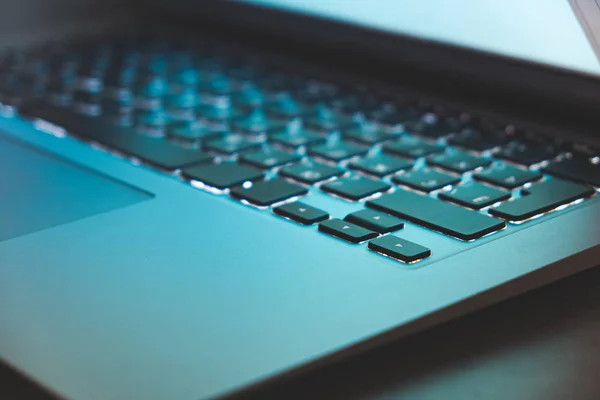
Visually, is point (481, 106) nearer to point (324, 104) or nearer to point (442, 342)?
point (324, 104)

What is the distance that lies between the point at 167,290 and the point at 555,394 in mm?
184

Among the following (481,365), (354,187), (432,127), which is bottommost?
(481,365)

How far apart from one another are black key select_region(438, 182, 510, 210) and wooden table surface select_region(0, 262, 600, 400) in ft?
0.24

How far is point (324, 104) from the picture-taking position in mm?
741

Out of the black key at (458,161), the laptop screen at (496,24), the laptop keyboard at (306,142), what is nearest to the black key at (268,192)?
the laptop keyboard at (306,142)

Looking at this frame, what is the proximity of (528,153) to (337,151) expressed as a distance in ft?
0.45

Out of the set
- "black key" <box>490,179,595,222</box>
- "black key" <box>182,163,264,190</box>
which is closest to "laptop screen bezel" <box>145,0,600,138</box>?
"black key" <box>490,179,595,222</box>

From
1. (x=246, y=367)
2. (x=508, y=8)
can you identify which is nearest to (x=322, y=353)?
(x=246, y=367)

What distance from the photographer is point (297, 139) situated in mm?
632

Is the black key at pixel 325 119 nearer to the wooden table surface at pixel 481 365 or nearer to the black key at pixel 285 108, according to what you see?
the black key at pixel 285 108

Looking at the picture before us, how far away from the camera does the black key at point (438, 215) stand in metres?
0.44

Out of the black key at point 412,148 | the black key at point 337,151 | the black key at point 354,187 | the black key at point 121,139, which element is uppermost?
the black key at point 412,148

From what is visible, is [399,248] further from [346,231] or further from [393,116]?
[393,116]

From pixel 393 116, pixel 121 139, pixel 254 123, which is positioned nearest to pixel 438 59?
pixel 393 116
